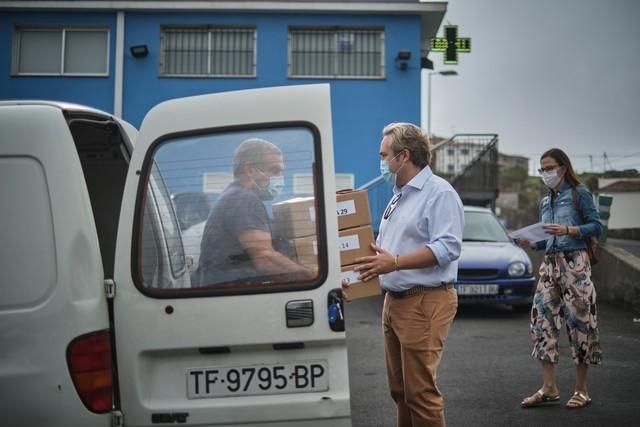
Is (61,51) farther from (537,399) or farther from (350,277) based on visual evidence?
(350,277)

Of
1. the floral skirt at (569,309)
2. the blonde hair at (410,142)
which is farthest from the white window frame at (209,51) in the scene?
the blonde hair at (410,142)

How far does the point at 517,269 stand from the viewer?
8828mm

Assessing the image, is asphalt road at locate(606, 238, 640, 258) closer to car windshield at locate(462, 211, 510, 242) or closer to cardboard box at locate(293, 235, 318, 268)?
car windshield at locate(462, 211, 510, 242)

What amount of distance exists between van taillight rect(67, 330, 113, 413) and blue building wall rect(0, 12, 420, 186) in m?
15.4

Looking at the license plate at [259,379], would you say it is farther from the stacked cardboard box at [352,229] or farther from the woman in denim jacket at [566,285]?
the woman in denim jacket at [566,285]

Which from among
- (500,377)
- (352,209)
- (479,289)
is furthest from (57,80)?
(352,209)

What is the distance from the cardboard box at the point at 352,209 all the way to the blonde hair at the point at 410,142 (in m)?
0.38

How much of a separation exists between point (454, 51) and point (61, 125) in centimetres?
1663

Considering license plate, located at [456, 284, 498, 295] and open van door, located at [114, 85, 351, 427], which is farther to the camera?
license plate, located at [456, 284, 498, 295]

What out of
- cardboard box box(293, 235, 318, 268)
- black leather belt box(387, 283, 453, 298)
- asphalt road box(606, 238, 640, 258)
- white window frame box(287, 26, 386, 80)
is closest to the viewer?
cardboard box box(293, 235, 318, 268)

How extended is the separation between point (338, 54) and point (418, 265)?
623 inches

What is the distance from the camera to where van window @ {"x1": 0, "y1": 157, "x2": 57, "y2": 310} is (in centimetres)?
241

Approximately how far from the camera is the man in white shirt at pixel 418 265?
9.79 feet

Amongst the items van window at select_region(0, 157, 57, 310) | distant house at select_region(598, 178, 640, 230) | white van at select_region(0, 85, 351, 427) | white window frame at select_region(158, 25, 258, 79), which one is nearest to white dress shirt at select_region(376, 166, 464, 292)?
white van at select_region(0, 85, 351, 427)
